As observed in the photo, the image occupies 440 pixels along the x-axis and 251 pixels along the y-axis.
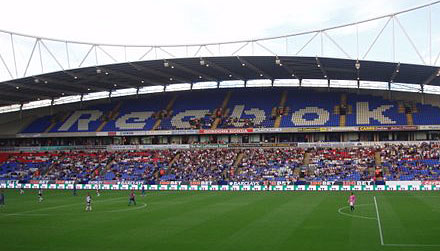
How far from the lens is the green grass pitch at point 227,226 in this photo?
21.9 m

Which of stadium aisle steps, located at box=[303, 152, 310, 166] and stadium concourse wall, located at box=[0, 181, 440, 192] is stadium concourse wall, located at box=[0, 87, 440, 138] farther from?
stadium concourse wall, located at box=[0, 181, 440, 192]

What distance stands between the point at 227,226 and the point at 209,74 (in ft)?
160

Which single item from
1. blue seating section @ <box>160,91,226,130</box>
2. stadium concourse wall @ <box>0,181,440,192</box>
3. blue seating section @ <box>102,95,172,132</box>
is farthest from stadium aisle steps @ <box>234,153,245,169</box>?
blue seating section @ <box>102,95,172,132</box>

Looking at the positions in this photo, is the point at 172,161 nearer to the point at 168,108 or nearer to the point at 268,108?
the point at 168,108

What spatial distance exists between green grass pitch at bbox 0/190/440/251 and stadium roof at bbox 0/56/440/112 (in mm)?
23588

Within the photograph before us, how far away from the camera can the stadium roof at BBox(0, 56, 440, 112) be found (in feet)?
197

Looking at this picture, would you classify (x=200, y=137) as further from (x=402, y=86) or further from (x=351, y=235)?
(x=351, y=235)

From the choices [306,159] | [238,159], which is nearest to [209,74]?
[238,159]

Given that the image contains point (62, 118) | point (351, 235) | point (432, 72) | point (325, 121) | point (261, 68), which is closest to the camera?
point (351, 235)

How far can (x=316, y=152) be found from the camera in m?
69.4

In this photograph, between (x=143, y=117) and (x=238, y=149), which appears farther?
(x=143, y=117)

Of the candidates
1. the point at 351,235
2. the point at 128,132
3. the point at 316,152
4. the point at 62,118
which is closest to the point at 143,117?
the point at 128,132

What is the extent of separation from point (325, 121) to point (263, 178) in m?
16.9

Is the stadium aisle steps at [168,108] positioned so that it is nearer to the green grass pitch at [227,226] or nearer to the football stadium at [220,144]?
the football stadium at [220,144]
